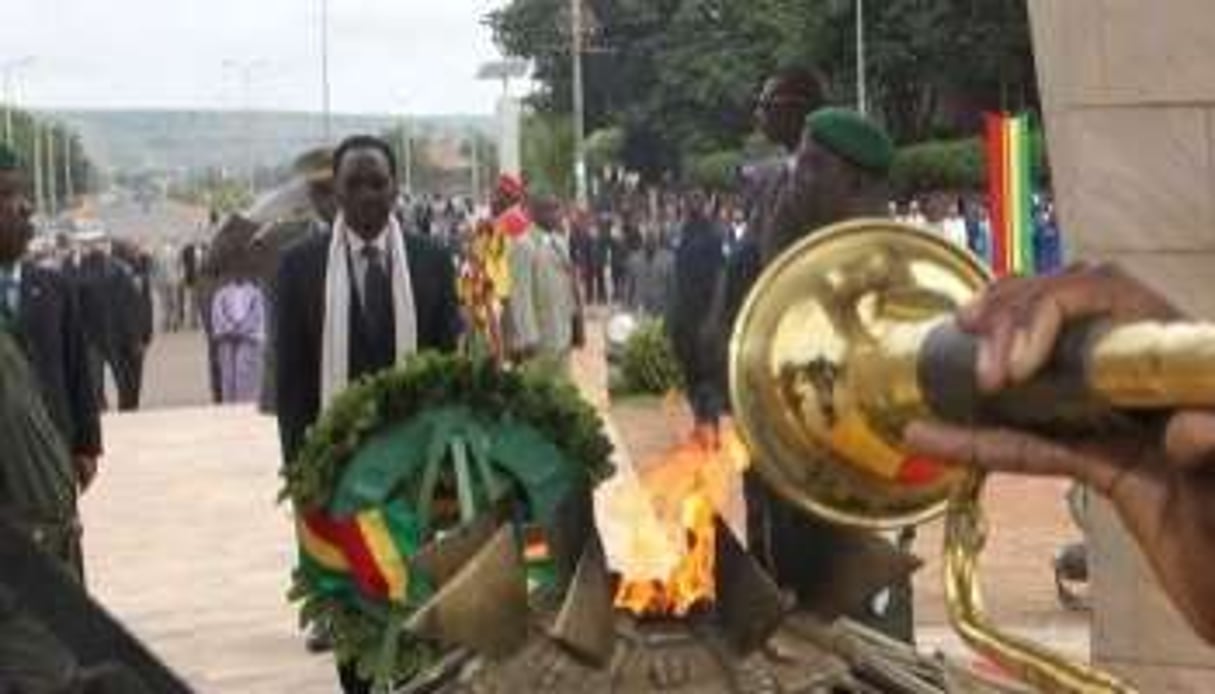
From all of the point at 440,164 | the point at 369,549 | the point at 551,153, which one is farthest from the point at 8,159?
the point at 440,164

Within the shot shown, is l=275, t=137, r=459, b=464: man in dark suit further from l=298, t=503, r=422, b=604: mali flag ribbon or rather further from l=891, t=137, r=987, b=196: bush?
l=891, t=137, r=987, b=196: bush

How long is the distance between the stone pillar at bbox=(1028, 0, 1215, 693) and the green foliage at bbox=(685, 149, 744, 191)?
39.7m

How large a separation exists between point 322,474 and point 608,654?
2.03 metres

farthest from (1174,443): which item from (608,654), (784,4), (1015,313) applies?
(784,4)

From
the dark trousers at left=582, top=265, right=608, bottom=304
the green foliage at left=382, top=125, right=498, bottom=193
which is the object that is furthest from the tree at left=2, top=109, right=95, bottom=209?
the dark trousers at left=582, top=265, right=608, bottom=304

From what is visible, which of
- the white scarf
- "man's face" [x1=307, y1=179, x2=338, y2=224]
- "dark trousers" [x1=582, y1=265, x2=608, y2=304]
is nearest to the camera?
the white scarf

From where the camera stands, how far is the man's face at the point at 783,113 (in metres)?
5.77

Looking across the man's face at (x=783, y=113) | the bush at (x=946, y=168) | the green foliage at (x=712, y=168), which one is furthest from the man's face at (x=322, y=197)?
the green foliage at (x=712, y=168)

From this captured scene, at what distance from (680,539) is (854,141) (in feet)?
4.79

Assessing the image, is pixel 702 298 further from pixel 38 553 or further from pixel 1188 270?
pixel 38 553

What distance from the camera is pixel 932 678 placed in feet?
13.1

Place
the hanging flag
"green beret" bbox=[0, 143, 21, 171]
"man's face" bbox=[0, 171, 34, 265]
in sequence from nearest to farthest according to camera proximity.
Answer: "man's face" bbox=[0, 171, 34, 265], "green beret" bbox=[0, 143, 21, 171], the hanging flag

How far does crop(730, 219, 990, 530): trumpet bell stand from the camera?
1574mm

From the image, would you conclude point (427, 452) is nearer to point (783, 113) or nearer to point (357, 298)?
point (783, 113)
